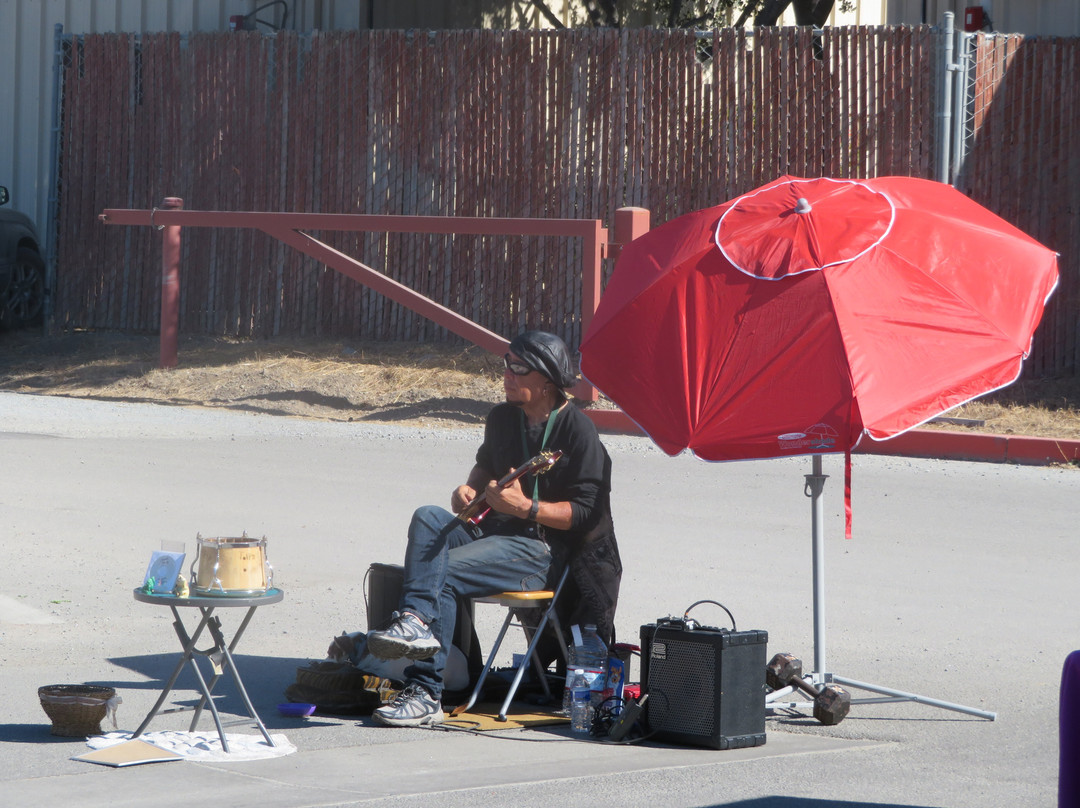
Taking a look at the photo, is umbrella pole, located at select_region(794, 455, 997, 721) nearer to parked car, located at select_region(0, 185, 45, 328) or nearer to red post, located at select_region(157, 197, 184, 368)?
red post, located at select_region(157, 197, 184, 368)

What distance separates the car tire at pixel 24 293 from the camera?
60.8ft

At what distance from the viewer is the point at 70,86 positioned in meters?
18.6

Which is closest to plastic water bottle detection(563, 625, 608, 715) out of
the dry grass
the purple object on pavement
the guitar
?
the guitar

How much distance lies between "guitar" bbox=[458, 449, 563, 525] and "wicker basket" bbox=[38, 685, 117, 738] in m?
1.54

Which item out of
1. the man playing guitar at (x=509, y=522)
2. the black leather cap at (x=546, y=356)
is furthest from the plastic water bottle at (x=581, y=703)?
the black leather cap at (x=546, y=356)

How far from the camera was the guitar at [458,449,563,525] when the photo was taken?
19.6ft

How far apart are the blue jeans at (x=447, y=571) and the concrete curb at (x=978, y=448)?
19.4 feet

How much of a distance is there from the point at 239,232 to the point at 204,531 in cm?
888

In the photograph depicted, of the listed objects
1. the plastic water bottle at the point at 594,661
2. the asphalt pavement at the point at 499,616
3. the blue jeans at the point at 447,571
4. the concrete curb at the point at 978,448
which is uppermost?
the blue jeans at the point at 447,571

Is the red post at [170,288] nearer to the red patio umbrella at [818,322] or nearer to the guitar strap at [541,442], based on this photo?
the guitar strap at [541,442]

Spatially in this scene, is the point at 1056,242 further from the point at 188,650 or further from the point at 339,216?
the point at 188,650

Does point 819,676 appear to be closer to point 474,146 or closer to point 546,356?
point 546,356

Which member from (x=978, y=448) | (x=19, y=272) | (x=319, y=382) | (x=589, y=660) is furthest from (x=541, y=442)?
(x=19, y=272)

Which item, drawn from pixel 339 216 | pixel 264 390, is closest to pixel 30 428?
pixel 264 390
